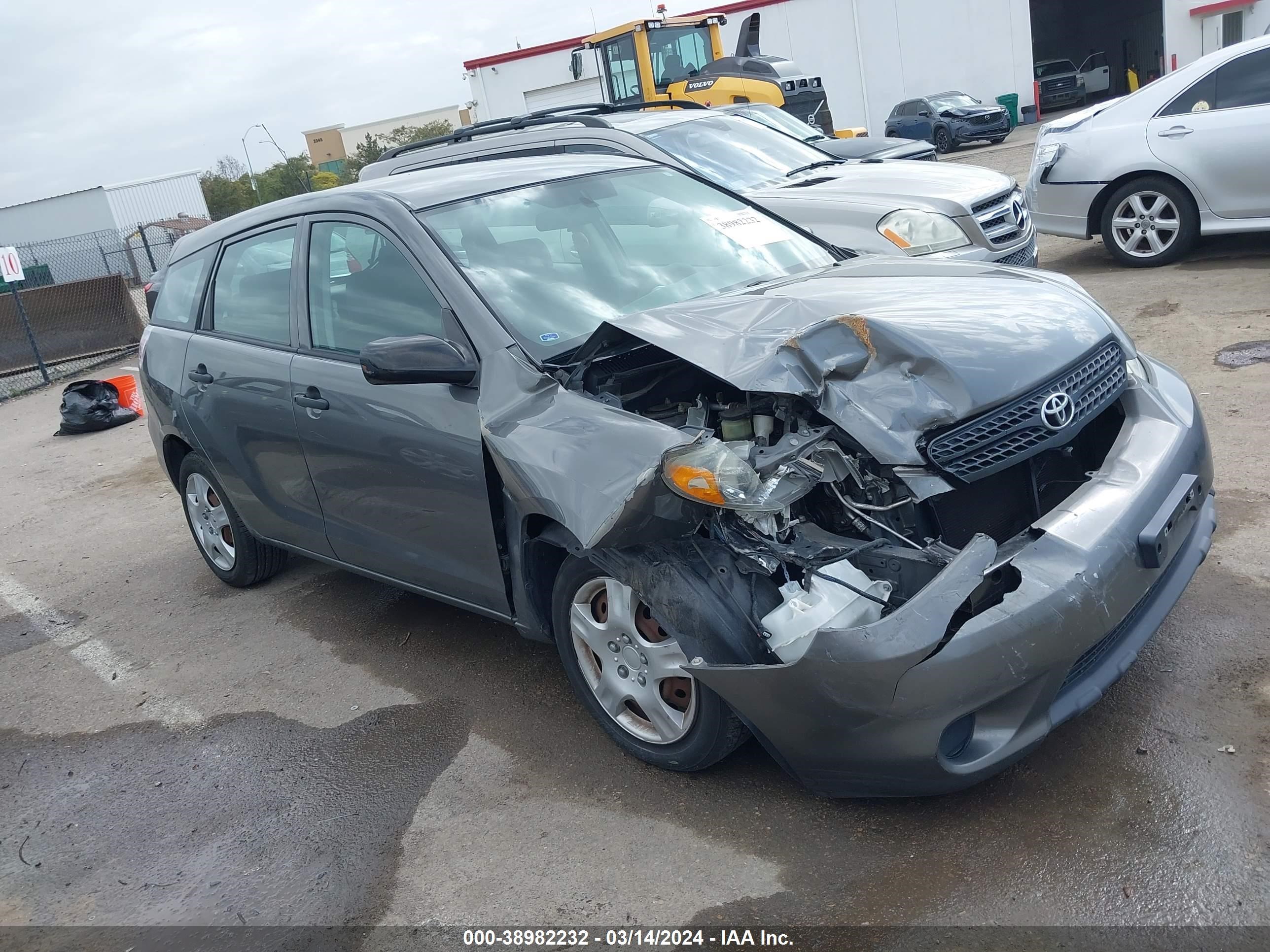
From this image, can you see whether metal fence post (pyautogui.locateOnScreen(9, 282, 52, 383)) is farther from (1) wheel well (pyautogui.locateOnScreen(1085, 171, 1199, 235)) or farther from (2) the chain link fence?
(1) wheel well (pyautogui.locateOnScreen(1085, 171, 1199, 235))

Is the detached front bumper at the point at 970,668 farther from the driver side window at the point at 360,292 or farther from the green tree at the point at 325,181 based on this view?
the green tree at the point at 325,181

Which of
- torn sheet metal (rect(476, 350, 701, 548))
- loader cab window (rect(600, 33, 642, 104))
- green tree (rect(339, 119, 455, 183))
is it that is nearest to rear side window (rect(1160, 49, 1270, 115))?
torn sheet metal (rect(476, 350, 701, 548))

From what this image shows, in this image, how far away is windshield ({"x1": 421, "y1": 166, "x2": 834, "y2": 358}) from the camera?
3.71m

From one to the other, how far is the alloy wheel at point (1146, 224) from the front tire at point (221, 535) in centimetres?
700

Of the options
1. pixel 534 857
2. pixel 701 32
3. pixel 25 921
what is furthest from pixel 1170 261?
pixel 701 32

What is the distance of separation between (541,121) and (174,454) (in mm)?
5089

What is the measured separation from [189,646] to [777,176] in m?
5.91

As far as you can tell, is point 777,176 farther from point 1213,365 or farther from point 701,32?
point 701,32

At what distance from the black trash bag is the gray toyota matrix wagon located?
23.9ft

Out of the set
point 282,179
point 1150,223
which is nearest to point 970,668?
point 1150,223

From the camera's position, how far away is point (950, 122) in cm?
2795

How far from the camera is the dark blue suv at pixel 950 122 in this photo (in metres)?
27.8

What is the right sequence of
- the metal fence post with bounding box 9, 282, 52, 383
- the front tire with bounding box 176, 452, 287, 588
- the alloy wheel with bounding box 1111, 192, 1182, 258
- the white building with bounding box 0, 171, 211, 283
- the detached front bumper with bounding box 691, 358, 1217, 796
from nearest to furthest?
the detached front bumper with bounding box 691, 358, 1217, 796 < the front tire with bounding box 176, 452, 287, 588 < the alloy wheel with bounding box 1111, 192, 1182, 258 < the metal fence post with bounding box 9, 282, 52, 383 < the white building with bounding box 0, 171, 211, 283

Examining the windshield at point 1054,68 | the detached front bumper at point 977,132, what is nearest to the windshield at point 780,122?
the detached front bumper at point 977,132
